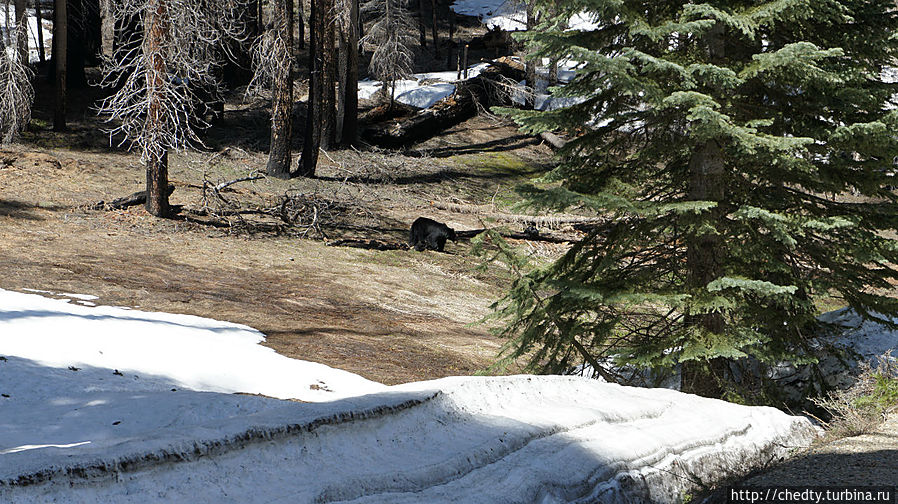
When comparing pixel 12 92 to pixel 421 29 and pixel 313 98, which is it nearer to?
pixel 313 98

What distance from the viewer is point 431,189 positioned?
77.7ft

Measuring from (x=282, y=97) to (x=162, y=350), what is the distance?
13.0m

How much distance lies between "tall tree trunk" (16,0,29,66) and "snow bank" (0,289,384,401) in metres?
12.7

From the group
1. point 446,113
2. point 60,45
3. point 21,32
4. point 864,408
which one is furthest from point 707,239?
point 446,113

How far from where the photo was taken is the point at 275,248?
15.8m

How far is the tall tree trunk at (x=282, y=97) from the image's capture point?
19.7m

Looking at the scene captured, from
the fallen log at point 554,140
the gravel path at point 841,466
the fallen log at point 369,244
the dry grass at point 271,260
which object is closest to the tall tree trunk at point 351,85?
the dry grass at point 271,260

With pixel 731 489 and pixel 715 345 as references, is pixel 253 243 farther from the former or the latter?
pixel 731 489

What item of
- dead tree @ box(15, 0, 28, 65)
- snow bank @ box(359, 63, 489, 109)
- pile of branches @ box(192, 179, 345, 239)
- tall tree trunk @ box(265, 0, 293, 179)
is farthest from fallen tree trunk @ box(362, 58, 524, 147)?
dead tree @ box(15, 0, 28, 65)

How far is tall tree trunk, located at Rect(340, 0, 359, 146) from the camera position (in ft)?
85.1

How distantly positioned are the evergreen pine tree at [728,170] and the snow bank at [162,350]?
228cm

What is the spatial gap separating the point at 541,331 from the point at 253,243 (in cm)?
892

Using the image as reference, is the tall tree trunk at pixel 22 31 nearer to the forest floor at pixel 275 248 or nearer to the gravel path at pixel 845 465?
the forest floor at pixel 275 248

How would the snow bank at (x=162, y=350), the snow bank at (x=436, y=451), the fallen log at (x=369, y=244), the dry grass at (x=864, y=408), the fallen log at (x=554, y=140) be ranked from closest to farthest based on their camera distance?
the snow bank at (x=436, y=451)
the dry grass at (x=864, y=408)
the snow bank at (x=162, y=350)
the fallen log at (x=369, y=244)
the fallen log at (x=554, y=140)
